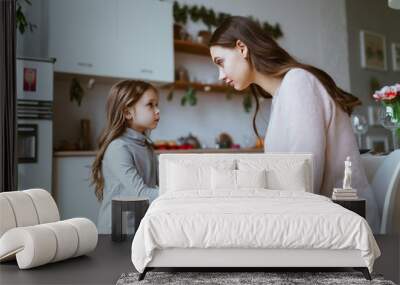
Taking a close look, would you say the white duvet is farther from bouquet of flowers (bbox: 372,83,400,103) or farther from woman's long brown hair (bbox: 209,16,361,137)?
bouquet of flowers (bbox: 372,83,400,103)

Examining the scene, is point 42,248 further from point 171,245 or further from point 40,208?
point 171,245

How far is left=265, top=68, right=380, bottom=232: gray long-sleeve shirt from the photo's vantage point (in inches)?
120

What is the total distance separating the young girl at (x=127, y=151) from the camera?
3.33 metres

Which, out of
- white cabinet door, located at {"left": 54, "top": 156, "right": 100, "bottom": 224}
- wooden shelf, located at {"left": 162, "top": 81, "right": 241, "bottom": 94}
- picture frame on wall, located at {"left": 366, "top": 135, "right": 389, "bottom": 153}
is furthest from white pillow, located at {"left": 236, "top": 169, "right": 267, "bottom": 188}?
picture frame on wall, located at {"left": 366, "top": 135, "right": 389, "bottom": 153}

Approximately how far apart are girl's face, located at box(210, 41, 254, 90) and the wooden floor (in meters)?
1.47

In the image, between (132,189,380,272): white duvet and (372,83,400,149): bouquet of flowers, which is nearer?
(132,189,380,272): white duvet

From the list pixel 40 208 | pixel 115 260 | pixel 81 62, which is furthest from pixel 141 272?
pixel 81 62

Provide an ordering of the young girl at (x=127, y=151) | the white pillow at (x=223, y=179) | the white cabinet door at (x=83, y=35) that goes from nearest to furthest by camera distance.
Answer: the white pillow at (x=223, y=179)
the young girl at (x=127, y=151)
the white cabinet door at (x=83, y=35)

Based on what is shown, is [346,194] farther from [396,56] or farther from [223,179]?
[396,56]

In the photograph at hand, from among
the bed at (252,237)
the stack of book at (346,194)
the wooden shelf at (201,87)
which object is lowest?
the bed at (252,237)

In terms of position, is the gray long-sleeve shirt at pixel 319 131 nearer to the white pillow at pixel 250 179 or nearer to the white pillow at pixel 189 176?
the white pillow at pixel 250 179

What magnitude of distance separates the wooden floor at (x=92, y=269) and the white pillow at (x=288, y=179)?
24.5 inches

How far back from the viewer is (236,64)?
11.3 ft

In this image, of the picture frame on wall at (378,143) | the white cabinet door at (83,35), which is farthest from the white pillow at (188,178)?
the picture frame on wall at (378,143)
